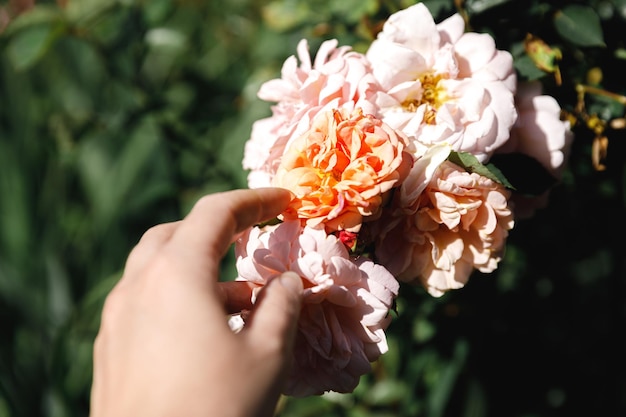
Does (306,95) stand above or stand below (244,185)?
above

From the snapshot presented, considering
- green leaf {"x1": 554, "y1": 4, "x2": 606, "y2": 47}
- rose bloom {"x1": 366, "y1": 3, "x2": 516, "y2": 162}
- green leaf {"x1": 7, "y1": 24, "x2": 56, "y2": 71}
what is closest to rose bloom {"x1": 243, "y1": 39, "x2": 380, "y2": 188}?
rose bloom {"x1": 366, "y1": 3, "x2": 516, "y2": 162}

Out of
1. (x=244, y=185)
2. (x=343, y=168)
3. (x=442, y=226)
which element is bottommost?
(x=244, y=185)

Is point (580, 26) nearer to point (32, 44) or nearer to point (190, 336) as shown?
point (190, 336)

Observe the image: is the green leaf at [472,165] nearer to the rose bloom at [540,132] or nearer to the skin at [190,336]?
the rose bloom at [540,132]

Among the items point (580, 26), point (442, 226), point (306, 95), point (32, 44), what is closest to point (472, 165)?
point (442, 226)

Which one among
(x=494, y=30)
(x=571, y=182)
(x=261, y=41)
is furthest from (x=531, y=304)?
(x=261, y=41)

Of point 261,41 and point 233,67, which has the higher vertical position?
point 261,41

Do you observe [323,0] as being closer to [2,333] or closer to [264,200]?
[264,200]

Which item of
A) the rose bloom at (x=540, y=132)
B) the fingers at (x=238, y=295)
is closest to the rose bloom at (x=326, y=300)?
the fingers at (x=238, y=295)
